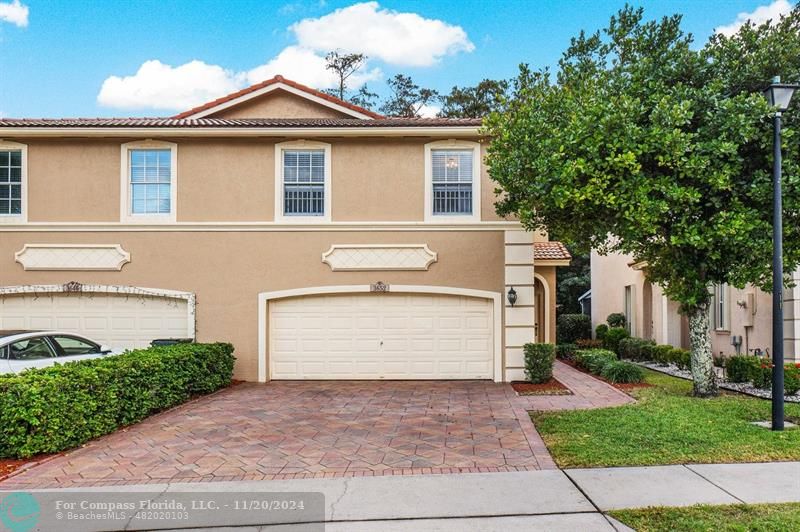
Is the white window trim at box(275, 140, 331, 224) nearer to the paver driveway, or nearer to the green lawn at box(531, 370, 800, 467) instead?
the paver driveway

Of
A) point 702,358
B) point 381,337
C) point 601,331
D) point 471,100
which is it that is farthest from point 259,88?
point 471,100

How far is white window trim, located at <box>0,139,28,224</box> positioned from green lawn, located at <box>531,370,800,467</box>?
12273mm

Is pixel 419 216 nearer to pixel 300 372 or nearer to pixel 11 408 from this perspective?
pixel 300 372

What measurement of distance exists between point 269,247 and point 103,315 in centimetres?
422

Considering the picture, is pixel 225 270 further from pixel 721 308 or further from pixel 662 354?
pixel 721 308

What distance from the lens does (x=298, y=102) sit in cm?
1731

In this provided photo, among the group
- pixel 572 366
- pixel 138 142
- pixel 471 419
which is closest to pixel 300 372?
pixel 471 419

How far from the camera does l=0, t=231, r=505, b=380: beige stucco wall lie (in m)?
13.0

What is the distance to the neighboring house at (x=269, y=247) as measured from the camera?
508 inches

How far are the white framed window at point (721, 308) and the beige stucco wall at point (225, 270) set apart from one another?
24.1 feet

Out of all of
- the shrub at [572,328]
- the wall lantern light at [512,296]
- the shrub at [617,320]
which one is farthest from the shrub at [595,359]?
the shrub at [572,328]

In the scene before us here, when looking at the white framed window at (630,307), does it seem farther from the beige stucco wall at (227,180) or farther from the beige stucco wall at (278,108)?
the beige stucco wall at (278,108)

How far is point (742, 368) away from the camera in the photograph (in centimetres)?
1148

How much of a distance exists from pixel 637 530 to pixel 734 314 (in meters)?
12.0
